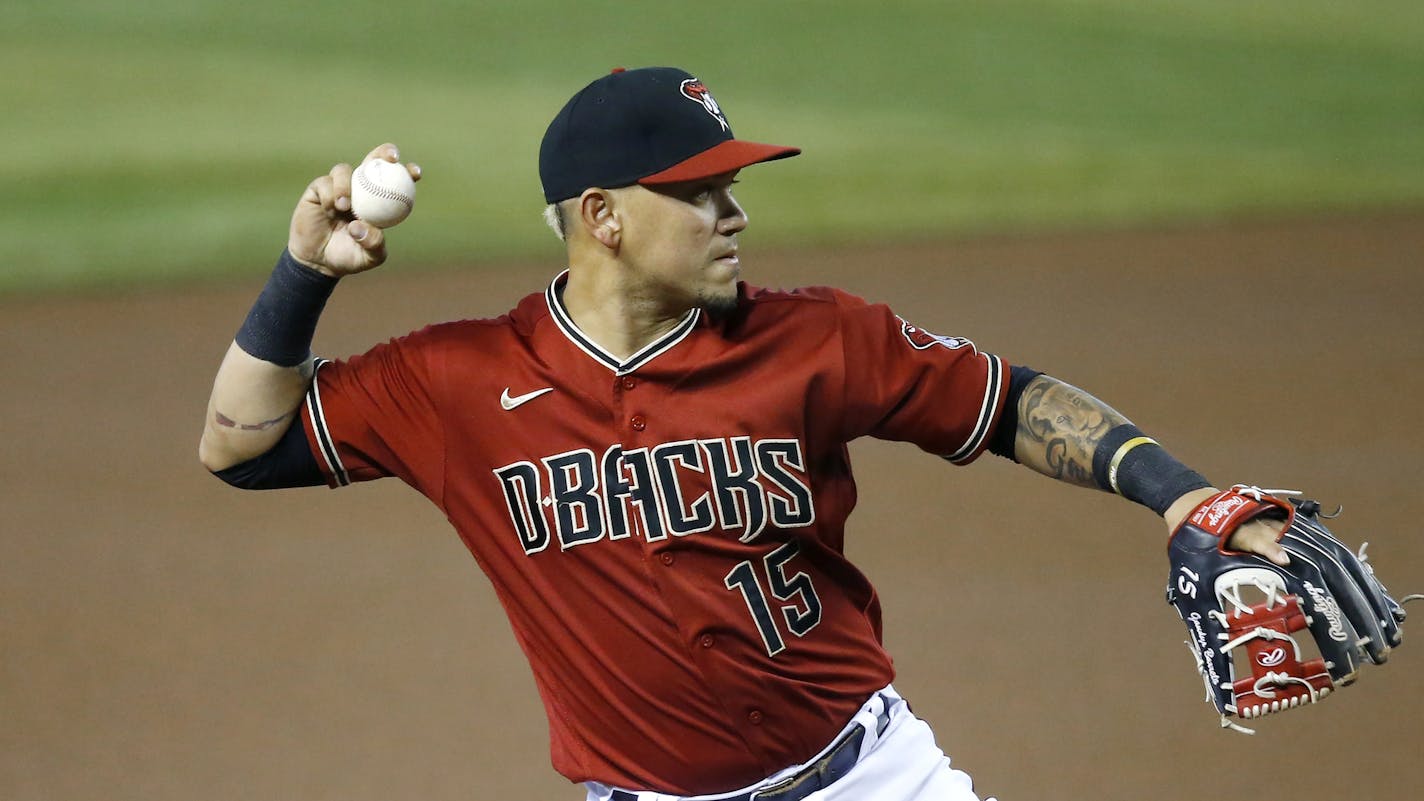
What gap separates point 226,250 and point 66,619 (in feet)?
16.2

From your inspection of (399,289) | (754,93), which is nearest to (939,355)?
(399,289)

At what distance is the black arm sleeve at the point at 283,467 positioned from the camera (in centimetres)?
302

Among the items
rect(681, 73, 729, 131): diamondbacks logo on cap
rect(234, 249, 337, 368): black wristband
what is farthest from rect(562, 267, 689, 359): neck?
rect(234, 249, 337, 368): black wristband

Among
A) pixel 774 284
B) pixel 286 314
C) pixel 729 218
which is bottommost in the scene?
pixel 774 284

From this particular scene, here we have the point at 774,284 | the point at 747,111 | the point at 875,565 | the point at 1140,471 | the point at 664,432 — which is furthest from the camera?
the point at 747,111

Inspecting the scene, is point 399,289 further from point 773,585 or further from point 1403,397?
point 773,585

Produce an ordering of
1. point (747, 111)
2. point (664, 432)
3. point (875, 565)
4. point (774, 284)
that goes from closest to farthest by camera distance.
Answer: point (664, 432)
point (875, 565)
point (774, 284)
point (747, 111)

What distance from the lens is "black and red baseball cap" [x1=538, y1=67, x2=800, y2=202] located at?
9.39ft

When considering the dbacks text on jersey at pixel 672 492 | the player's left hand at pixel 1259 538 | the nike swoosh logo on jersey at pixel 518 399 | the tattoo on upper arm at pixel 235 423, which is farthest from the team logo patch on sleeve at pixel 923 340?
the tattoo on upper arm at pixel 235 423

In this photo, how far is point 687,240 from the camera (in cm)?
288

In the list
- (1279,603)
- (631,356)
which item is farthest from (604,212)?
(1279,603)

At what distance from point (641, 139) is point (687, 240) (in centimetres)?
18

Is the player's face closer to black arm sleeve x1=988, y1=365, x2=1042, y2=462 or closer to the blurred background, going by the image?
black arm sleeve x1=988, y1=365, x2=1042, y2=462

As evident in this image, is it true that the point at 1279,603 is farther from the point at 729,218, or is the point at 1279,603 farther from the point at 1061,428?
the point at 729,218
